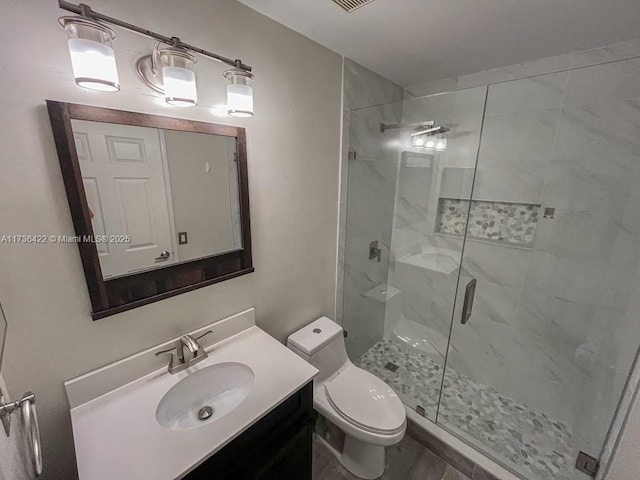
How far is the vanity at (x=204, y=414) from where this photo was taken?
0.79 metres

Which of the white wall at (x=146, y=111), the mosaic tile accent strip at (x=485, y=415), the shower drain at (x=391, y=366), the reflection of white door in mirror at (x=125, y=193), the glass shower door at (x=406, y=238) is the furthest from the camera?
the shower drain at (x=391, y=366)

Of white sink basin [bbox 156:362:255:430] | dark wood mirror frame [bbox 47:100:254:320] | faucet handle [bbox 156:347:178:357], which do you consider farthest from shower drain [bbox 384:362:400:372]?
faucet handle [bbox 156:347:178:357]

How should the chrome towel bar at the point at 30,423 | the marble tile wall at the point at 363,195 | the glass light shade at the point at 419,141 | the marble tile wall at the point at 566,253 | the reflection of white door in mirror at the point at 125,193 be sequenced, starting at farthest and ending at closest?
the glass light shade at the point at 419,141 → the marble tile wall at the point at 363,195 → the marble tile wall at the point at 566,253 → the reflection of white door in mirror at the point at 125,193 → the chrome towel bar at the point at 30,423

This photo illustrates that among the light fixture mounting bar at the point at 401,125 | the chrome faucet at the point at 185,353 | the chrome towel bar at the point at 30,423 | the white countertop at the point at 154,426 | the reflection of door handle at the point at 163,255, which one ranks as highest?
the light fixture mounting bar at the point at 401,125

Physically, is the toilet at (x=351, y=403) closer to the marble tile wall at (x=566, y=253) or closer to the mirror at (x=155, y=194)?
the mirror at (x=155, y=194)

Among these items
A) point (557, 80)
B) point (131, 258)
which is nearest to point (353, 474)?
point (131, 258)

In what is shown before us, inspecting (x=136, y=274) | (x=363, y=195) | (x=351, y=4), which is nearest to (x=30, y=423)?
(x=136, y=274)

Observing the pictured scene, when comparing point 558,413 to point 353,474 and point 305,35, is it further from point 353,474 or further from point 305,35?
point 305,35

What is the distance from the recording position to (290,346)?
1.58 m

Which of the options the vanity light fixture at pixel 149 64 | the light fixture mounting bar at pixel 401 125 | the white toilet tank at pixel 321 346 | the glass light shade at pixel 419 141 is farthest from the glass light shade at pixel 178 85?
the glass light shade at pixel 419 141

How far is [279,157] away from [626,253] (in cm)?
203

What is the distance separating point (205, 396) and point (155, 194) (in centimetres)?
89

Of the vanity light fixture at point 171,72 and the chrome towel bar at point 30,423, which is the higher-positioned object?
the vanity light fixture at point 171,72

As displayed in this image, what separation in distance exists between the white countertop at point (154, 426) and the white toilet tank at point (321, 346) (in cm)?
35
